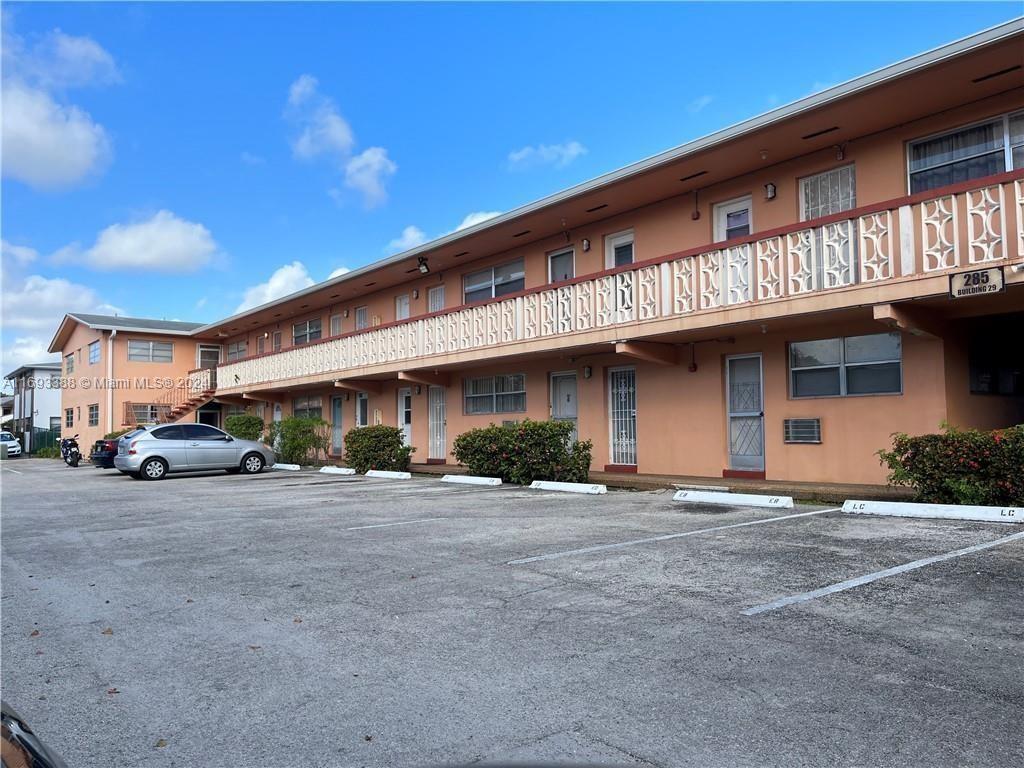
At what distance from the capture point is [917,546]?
7555mm

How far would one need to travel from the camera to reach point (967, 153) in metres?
11.5

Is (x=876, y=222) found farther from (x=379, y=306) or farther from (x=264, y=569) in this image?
(x=379, y=306)

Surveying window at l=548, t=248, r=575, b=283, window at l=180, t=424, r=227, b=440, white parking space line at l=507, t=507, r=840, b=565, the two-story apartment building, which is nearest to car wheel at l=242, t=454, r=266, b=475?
window at l=180, t=424, r=227, b=440

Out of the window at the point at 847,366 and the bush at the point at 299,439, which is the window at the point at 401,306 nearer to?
the bush at the point at 299,439

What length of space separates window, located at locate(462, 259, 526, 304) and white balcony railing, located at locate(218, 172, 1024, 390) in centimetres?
164

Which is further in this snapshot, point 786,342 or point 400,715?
point 786,342

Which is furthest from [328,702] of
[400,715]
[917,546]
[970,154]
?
[970,154]

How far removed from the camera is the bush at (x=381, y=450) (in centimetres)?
2022

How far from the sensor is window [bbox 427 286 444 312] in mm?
22250

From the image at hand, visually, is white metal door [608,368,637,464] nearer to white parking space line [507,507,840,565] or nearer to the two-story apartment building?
the two-story apartment building

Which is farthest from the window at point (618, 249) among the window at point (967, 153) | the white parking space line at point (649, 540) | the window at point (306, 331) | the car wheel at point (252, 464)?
the window at point (306, 331)

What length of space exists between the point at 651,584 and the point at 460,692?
264cm

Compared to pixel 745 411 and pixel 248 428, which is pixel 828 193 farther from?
pixel 248 428

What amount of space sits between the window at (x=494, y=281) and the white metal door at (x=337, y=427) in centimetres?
828
